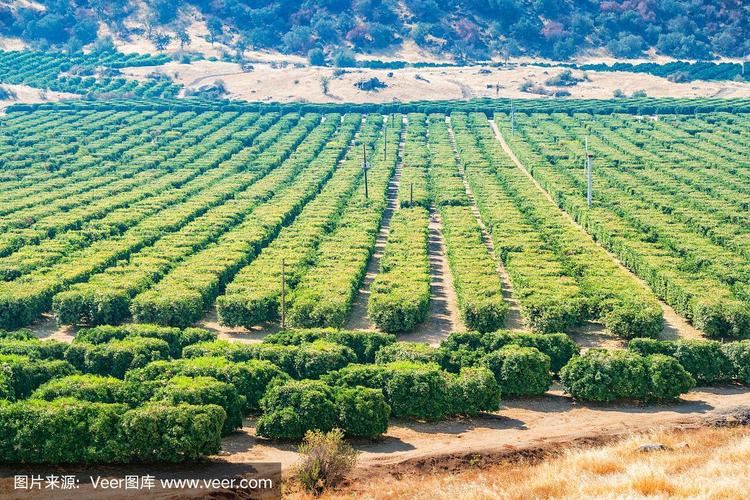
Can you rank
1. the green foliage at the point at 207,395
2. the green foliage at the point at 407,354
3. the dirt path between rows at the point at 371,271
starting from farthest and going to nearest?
the dirt path between rows at the point at 371,271 < the green foliage at the point at 407,354 < the green foliage at the point at 207,395

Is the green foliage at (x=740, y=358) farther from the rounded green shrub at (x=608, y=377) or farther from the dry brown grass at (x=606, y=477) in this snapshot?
the dry brown grass at (x=606, y=477)

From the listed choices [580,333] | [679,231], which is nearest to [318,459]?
[580,333]

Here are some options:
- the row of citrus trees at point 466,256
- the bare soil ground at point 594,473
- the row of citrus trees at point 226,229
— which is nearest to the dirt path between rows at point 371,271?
the row of citrus trees at point 466,256

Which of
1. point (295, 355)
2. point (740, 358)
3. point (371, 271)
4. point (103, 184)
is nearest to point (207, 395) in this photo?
point (295, 355)

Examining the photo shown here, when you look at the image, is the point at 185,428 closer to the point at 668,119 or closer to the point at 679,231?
the point at 679,231

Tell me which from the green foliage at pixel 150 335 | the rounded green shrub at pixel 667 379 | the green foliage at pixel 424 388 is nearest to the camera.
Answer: the green foliage at pixel 424 388

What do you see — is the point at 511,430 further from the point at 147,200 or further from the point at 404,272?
the point at 147,200

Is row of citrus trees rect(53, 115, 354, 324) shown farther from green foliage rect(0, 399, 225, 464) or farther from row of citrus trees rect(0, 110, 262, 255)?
green foliage rect(0, 399, 225, 464)
